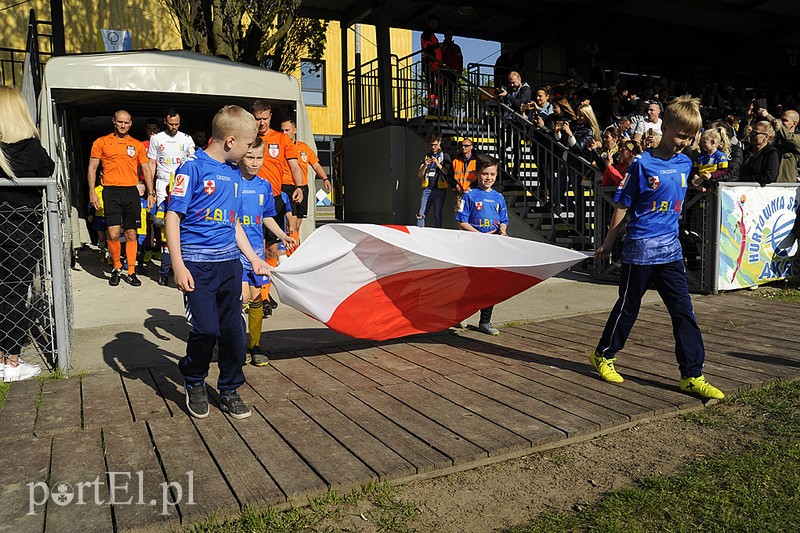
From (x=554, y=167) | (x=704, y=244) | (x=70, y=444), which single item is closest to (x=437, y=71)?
(x=554, y=167)

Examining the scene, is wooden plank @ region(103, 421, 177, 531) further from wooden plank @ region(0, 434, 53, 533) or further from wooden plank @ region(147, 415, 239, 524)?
wooden plank @ region(0, 434, 53, 533)

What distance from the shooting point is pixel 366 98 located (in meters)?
17.2

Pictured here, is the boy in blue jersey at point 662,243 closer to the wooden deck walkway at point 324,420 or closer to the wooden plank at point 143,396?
the wooden deck walkway at point 324,420

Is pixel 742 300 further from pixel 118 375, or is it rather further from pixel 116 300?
pixel 116 300

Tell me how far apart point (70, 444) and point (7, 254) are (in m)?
1.96

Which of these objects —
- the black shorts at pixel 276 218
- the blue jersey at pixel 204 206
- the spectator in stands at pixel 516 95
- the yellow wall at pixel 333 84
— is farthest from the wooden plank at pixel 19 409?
the yellow wall at pixel 333 84

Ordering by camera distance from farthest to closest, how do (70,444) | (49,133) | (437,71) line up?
(437,71)
(49,133)
(70,444)

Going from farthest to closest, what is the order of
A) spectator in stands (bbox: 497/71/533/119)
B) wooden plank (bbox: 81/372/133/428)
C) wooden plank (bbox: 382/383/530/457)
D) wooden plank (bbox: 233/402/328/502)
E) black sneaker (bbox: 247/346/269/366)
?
spectator in stands (bbox: 497/71/533/119) < black sneaker (bbox: 247/346/269/366) < wooden plank (bbox: 81/372/133/428) < wooden plank (bbox: 382/383/530/457) < wooden plank (bbox: 233/402/328/502)

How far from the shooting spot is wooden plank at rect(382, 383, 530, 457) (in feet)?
11.1

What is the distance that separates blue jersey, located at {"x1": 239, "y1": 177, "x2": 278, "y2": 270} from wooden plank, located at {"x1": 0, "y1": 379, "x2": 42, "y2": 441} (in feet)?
5.39

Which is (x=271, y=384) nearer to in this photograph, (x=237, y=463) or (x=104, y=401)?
(x=104, y=401)

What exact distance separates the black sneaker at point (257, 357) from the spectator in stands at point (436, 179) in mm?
7686

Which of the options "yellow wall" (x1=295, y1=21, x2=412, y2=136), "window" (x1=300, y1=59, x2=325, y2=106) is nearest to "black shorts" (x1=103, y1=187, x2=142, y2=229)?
"yellow wall" (x1=295, y1=21, x2=412, y2=136)

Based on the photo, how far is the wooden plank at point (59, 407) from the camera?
370 centimetres
